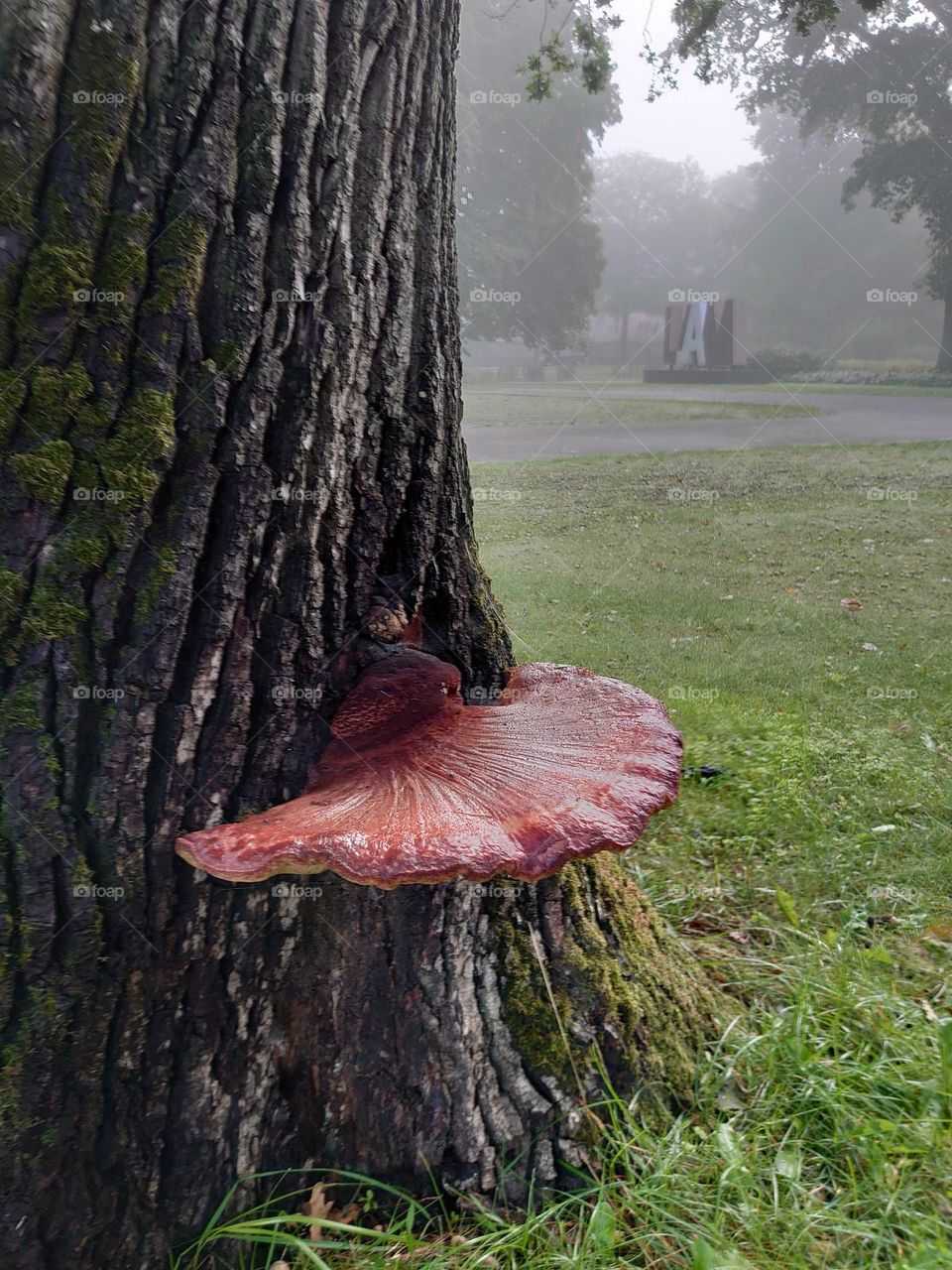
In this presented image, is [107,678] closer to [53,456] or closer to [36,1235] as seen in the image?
[53,456]

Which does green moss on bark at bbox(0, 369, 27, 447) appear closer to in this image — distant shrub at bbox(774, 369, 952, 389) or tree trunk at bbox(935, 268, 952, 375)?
distant shrub at bbox(774, 369, 952, 389)

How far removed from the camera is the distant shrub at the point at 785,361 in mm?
4266

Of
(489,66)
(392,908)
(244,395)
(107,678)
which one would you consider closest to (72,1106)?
(392,908)

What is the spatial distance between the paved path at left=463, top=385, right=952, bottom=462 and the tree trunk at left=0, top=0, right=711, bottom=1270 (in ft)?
8.14

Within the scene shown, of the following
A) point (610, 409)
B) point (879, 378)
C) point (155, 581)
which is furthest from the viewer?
point (879, 378)

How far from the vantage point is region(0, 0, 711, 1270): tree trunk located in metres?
1.05

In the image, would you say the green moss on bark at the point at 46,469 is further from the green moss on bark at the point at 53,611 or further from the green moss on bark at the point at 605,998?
the green moss on bark at the point at 605,998

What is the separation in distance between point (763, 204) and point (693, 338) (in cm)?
116

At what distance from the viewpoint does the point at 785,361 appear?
4.29 meters

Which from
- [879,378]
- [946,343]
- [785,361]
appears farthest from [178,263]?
[946,343]

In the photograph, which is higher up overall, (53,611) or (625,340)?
(625,340)

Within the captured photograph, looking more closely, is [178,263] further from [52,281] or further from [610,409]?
[610,409]

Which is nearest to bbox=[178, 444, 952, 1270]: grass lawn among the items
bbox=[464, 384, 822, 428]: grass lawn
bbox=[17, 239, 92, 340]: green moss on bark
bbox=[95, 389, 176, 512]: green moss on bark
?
bbox=[464, 384, 822, 428]: grass lawn

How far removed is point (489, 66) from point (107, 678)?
13.0 feet
